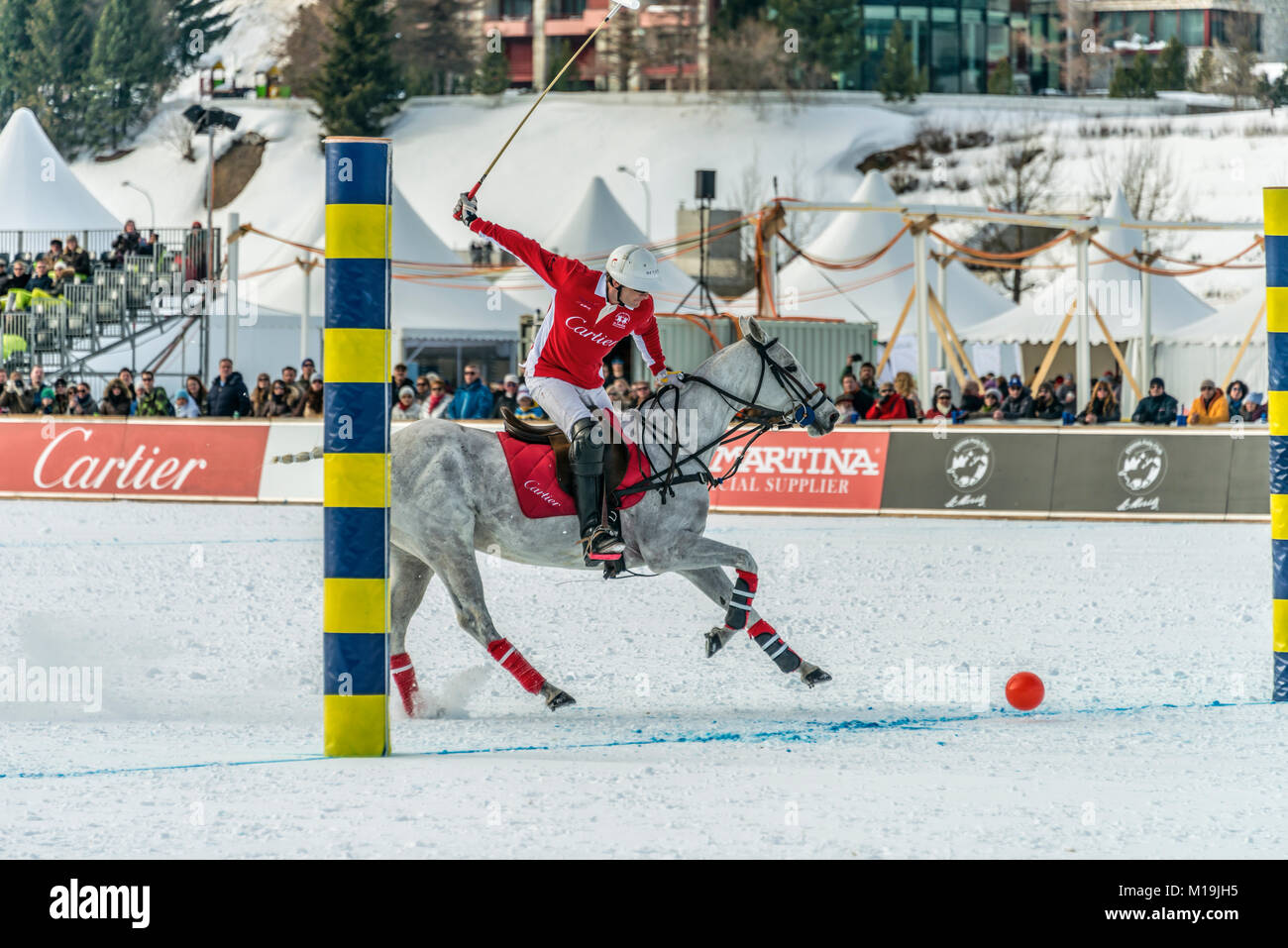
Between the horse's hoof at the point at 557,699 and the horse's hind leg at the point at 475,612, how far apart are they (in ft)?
0.10

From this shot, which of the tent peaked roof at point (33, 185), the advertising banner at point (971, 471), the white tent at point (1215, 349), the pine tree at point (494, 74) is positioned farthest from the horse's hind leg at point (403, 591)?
the pine tree at point (494, 74)

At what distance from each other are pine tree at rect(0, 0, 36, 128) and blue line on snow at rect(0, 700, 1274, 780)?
98579 millimetres

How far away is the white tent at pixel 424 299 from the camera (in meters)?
35.0

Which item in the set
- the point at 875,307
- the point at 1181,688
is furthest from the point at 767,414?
the point at 875,307

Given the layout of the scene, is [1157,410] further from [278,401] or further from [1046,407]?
[278,401]

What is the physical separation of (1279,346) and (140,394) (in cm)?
1989

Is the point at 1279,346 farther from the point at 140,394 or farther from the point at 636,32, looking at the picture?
the point at 636,32

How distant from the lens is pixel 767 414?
8930mm

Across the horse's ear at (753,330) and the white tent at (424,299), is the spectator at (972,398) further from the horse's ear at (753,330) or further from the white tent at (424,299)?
the horse's ear at (753,330)

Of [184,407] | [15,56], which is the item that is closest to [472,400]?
[184,407]

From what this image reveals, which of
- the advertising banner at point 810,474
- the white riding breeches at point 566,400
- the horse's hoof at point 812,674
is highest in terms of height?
the white riding breeches at point 566,400

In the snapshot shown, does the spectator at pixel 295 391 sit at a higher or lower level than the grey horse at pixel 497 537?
lower
